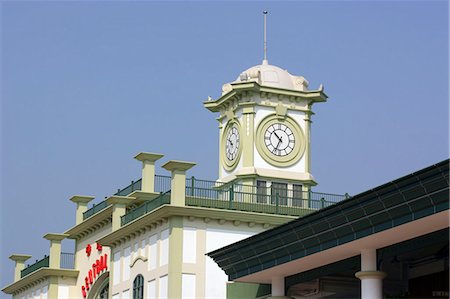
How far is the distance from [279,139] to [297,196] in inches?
125

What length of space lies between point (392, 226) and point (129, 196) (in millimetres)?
21403

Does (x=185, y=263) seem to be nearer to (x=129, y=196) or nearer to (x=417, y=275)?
(x=129, y=196)

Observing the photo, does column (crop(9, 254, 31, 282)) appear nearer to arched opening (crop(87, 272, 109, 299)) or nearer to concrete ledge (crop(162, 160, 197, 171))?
arched opening (crop(87, 272, 109, 299))

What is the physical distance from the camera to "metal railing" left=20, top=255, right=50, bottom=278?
5959cm

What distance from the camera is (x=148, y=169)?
47.7m

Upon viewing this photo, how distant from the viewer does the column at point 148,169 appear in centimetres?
4745

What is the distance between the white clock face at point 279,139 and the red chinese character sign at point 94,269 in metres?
9.59

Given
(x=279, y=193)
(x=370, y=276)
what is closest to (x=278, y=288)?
(x=370, y=276)

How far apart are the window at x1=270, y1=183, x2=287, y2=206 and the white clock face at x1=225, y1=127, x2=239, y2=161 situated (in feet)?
8.70

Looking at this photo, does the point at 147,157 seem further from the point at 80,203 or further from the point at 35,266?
the point at 35,266

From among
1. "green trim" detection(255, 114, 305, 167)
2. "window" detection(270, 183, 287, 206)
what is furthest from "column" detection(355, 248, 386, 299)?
"green trim" detection(255, 114, 305, 167)

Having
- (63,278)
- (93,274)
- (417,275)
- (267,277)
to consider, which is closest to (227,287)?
(267,277)

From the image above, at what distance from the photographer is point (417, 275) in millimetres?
35750

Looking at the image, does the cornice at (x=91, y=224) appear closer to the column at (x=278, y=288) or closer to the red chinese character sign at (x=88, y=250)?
the red chinese character sign at (x=88, y=250)
